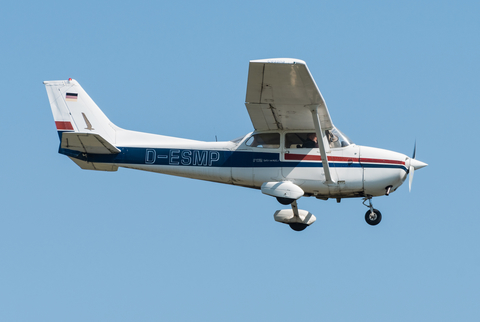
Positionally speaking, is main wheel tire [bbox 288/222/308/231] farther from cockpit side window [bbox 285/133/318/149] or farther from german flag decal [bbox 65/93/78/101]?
german flag decal [bbox 65/93/78/101]

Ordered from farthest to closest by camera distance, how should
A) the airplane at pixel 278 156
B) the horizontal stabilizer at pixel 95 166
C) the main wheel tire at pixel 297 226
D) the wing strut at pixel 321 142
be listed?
the main wheel tire at pixel 297 226 < the horizontal stabilizer at pixel 95 166 < the airplane at pixel 278 156 < the wing strut at pixel 321 142

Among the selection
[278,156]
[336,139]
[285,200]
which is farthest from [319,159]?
[285,200]

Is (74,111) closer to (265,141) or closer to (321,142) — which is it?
(265,141)

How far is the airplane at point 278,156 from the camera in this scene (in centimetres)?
1568

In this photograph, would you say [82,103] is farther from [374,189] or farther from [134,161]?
[374,189]

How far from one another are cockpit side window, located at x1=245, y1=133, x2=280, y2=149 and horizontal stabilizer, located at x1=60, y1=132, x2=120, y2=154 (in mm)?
3502

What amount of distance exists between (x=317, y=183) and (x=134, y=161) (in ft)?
15.4

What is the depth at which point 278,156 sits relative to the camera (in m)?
16.4

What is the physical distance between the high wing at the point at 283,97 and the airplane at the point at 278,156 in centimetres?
2

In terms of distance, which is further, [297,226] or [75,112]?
[75,112]

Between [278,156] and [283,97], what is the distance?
76.1 inches

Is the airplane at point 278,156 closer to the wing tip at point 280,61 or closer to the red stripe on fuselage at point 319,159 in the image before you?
the red stripe on fuselage at point 319,159

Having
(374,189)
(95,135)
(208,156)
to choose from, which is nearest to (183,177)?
(208,156)

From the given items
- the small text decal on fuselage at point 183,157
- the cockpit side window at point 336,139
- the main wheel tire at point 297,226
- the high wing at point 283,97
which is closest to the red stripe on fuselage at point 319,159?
the cockpit side window at point 336,139
